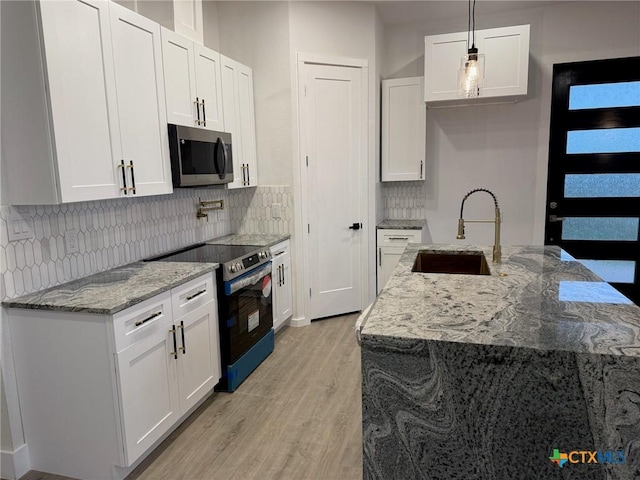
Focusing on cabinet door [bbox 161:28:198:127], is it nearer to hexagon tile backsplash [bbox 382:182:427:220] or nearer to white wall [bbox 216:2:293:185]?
white wall [bbox 216:2:293:185]

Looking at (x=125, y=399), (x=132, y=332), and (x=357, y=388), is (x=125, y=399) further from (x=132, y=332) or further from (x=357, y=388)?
(x=357, y=388)

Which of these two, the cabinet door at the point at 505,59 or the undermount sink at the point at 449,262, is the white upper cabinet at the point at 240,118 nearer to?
the undermount sink at the point at 449,262

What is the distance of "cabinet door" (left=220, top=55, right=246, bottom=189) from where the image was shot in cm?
354

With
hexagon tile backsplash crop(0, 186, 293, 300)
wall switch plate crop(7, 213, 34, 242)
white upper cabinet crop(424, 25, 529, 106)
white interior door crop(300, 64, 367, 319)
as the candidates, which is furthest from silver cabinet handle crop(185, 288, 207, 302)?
white upper cabinet crop(424, 25, 529, 106)

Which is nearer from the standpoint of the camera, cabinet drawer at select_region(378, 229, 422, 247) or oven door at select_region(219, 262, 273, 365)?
oven door at select_region(219, 262, 273, 365)

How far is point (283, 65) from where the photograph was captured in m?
3.93

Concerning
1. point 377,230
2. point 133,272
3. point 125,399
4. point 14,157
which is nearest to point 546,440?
point 125,399

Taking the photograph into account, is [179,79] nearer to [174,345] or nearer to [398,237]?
[174,345]

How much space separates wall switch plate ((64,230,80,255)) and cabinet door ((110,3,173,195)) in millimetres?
396

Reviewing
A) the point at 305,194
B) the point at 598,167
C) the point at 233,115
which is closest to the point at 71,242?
the point at 233,115

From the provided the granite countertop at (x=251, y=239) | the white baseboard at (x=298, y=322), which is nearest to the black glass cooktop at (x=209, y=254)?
the granite countertop at (x=251, y=239)

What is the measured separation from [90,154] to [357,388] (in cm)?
221

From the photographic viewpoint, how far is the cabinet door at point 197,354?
2.50 metres

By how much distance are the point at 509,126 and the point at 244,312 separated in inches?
131
